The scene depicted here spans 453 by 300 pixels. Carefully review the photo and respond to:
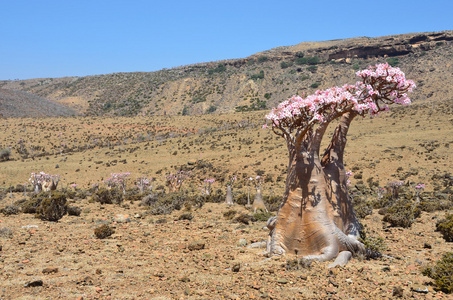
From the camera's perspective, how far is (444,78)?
242ft

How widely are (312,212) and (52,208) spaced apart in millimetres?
9221

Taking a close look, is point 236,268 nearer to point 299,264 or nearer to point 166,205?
point 299,264

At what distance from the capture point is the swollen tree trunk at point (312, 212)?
6992 millimetres

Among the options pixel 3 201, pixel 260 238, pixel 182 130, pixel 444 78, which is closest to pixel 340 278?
pixel 260 238

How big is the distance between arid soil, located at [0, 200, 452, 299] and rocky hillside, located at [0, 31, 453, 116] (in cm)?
7158

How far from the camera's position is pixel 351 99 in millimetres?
6570

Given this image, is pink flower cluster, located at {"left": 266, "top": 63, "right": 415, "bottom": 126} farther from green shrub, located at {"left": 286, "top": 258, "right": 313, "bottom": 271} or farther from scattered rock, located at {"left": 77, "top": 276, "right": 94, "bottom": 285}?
scattered rock, located at {"left": 77, "top": 276, "right": 94, "bottom": 285}

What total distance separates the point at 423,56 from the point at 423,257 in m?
90.9

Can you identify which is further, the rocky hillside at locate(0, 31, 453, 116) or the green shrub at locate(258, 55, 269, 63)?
the green shrub at locate(258, 55, 269, 63)

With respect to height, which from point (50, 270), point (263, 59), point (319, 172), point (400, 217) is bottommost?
point (400, 217)

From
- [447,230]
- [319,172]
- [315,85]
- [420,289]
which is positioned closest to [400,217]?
[447,230]

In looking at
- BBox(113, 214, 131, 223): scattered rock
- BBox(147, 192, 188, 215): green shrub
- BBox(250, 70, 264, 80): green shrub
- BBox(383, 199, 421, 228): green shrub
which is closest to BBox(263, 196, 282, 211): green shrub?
BBox(147, 192, 188, 215): green shrub

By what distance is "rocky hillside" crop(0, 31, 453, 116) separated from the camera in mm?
83625

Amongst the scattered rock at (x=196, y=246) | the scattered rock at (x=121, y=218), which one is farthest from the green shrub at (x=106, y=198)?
the scattered rock at (x=196, y=246)
